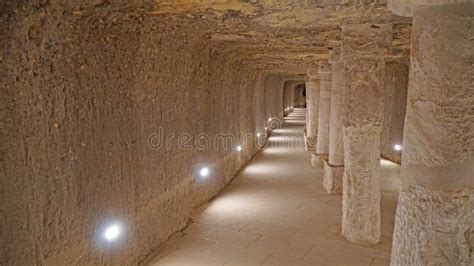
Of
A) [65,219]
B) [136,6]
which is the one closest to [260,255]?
[65,219]

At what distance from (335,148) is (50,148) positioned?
6.65 m

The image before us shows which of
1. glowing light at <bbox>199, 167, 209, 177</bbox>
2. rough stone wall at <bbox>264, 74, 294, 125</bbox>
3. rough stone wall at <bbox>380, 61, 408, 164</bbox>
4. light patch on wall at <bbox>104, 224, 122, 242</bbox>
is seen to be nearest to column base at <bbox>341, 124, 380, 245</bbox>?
glowing light at <bbox>199, 167, 209, 177</bbox>

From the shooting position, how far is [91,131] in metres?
4.17

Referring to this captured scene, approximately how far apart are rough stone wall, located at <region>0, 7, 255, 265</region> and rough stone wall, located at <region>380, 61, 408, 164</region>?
26.4 feet

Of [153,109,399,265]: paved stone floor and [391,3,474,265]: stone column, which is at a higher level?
[391,3,474,265]: stone column

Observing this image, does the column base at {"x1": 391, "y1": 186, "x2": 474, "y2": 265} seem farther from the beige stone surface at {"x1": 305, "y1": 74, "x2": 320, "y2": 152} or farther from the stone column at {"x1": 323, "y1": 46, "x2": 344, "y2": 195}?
the beige stone surface at {"x1": 305, "y1": 74, "x2": 320, "y2": 152}

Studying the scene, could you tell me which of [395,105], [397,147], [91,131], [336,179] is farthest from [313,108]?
[91,131]

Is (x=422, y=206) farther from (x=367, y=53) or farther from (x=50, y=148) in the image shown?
(x=367, y=53)

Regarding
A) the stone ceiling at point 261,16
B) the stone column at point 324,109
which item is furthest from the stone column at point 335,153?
the stone column at point 324,109

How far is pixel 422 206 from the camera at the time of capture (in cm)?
251

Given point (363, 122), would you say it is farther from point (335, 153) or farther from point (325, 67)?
point (325, 67)

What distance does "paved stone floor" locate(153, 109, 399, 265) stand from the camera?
18.3 ft

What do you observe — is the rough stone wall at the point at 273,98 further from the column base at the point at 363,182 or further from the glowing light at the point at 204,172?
the column base at the point at 363,182

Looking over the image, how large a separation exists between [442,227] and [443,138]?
22.3 inches
